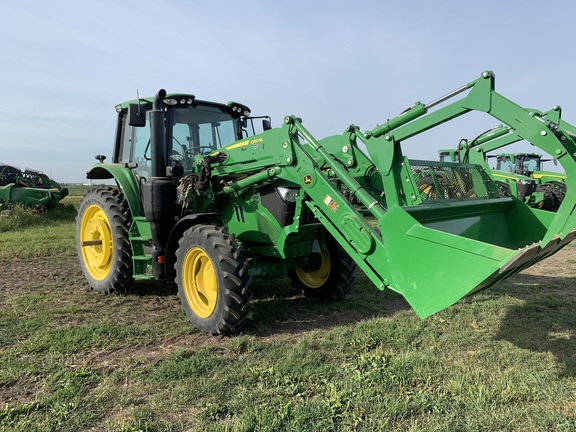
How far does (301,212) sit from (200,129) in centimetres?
204

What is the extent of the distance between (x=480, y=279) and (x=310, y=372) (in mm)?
1447

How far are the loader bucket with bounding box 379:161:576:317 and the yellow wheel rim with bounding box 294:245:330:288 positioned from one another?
74.3 inches

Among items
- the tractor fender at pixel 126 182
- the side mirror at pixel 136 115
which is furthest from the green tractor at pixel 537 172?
the side mirror at pixel 136 115

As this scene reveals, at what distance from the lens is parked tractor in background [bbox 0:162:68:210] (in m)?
13.4

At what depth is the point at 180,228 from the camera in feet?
15.8

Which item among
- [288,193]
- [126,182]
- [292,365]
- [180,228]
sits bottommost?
[292,365]

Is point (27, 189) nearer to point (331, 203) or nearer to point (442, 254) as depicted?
point (331, 203)

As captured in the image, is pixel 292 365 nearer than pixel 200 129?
Yes

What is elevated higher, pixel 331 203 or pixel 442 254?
pixel 331 203

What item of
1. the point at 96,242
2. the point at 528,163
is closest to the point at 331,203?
the point at 96,242

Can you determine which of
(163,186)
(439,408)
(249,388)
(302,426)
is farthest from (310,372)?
(163,186)

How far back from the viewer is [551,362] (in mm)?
3541

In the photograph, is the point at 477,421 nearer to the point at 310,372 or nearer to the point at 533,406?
the point at 533,406

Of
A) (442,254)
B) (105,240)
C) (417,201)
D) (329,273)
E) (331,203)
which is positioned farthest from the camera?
(105,240)
